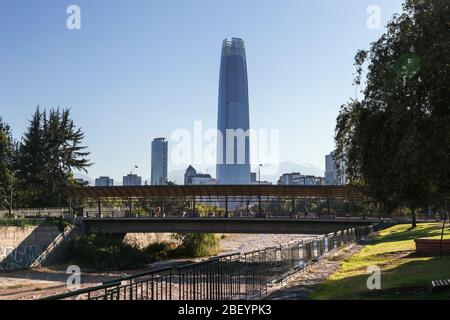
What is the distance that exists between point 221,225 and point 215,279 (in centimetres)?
5082

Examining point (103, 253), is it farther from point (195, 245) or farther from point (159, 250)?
point (195, 245)

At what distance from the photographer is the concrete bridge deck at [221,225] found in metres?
62.2

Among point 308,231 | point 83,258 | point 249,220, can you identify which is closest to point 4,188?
point 83,258

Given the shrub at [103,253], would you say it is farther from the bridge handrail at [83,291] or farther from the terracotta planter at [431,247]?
the bridge handrail at [83,291]

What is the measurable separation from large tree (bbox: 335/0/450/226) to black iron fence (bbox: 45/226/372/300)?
4.89 metres

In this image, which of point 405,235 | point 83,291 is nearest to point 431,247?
point 405,235

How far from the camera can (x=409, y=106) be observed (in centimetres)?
1858

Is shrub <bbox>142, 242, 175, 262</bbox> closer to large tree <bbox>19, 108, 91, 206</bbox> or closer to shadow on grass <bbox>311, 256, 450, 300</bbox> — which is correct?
large tree <bbox>19, 108, 91, 206</bbox>

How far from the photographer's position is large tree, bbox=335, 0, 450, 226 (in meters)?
17.7

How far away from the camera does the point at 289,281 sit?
20.1m

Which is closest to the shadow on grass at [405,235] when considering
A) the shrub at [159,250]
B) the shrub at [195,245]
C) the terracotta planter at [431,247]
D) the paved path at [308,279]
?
the terracotta planter at [431,247]

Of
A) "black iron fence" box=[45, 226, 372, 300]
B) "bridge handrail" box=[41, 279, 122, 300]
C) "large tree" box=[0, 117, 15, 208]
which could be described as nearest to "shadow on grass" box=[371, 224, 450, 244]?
"black iron fence" box=[45, 226, 372, 300]

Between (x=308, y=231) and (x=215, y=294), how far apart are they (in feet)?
162
